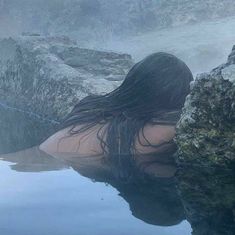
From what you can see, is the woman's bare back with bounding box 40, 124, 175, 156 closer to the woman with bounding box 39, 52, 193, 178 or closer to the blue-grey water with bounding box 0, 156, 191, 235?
the woman with bounding box 39, 52, 193, 178

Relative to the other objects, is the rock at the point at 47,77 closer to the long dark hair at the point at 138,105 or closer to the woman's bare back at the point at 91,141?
the woman's bare back at the point at 91,141

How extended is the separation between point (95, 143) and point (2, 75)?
14.7ft

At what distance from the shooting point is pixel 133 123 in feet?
10.5

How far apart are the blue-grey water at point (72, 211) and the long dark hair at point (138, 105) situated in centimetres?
41

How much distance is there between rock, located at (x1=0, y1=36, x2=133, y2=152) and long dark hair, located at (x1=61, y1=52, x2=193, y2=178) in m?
1.68

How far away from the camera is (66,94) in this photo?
19.2 ft

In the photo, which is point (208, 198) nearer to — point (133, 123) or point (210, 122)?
point (210, 122)

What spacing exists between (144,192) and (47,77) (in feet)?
13.4

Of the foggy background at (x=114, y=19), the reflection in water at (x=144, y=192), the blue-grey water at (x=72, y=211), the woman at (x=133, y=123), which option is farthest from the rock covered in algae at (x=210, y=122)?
the foggy background at (x=114, y=19)

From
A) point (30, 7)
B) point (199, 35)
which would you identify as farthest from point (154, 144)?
point (30, 7)

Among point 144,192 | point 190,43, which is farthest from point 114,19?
point 144,192

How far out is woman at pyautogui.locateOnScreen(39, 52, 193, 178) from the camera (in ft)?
10.3

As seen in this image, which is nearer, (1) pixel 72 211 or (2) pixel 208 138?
(1) pixel 72 211

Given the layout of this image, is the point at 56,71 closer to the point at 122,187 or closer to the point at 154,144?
the point at 154,144
